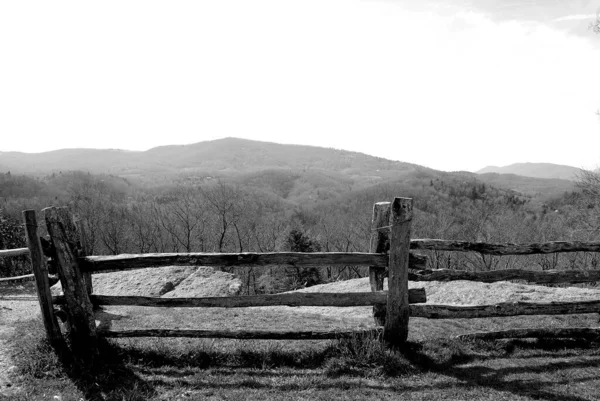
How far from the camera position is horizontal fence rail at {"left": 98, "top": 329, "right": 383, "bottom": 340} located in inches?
234

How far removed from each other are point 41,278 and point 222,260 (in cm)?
245

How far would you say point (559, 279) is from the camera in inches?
276

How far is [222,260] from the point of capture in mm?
6066

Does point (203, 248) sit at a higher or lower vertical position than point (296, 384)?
lower

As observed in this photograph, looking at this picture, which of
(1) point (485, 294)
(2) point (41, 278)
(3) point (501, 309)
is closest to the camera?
(2) point (41, 278)

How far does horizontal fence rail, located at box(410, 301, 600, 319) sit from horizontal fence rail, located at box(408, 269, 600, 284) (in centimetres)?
39

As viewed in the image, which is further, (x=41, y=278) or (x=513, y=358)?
(x=513, y=358)

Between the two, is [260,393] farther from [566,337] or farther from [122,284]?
[122,284]

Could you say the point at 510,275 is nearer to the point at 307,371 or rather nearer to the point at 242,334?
the point at 307,371

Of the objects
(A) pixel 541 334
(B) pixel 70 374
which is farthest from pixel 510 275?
(B) pixel 70 374

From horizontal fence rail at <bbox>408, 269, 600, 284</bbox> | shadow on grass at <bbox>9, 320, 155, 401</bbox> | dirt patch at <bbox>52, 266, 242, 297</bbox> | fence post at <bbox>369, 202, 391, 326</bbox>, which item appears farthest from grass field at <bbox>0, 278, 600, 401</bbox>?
dirt patch at <bbox>52, 266, 242, 297</bbox>

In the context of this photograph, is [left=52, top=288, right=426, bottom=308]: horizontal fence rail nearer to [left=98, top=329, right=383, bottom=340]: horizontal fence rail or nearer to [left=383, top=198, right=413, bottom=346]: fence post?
[left=383, top=198, right=413, bottom=346]: fence post

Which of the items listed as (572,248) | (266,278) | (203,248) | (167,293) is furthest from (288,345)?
(203,248)

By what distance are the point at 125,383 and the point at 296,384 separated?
208cm
